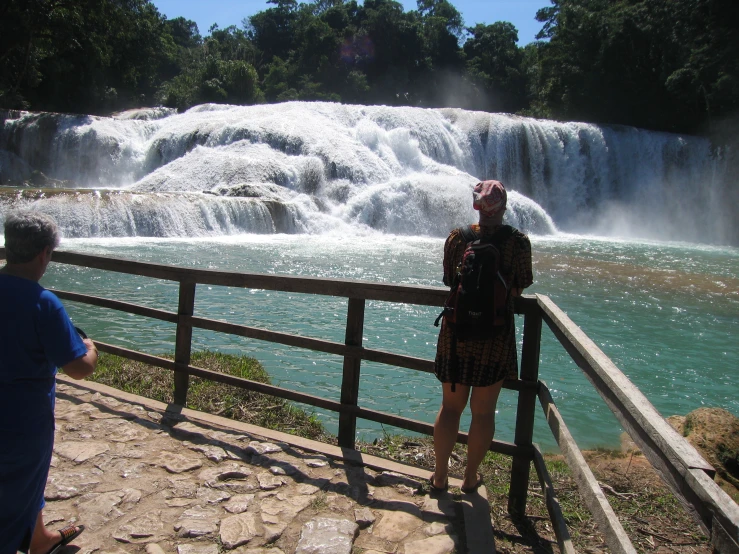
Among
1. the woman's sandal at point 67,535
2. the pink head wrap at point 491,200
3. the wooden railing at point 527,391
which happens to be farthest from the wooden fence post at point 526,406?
the woman's sandal at point 67,535

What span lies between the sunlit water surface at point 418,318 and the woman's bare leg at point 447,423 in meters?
2.44

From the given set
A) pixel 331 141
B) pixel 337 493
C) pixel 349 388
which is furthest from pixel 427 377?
pixel 331 141

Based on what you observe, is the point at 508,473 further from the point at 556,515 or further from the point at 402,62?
the point at 402,62

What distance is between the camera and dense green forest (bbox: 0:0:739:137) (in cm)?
3306

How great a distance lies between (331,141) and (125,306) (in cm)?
2220

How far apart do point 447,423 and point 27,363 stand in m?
1.92

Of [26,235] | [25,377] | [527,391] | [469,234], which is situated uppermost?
[469,234]

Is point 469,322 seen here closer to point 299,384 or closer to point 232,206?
point 299,384

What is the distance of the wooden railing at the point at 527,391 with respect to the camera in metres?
1.42

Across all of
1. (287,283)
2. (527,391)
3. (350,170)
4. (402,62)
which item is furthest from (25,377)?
(402,62)

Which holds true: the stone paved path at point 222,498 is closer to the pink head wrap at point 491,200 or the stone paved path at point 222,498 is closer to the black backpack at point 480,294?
the black backpack at point 480,294

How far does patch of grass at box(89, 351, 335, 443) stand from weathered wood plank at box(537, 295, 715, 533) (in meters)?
2.50

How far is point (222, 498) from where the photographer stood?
122 inches

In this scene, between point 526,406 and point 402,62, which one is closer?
point 526,406
